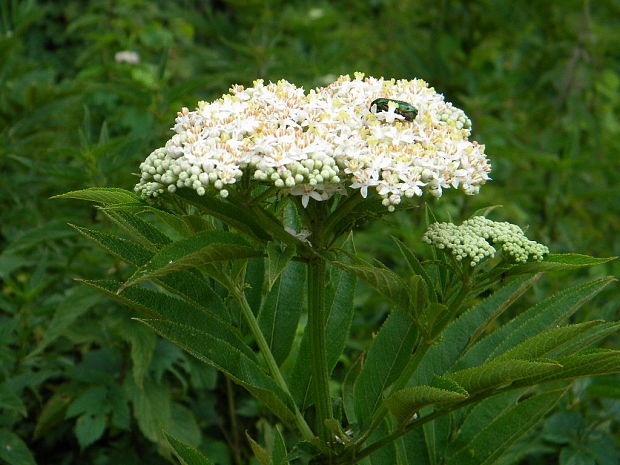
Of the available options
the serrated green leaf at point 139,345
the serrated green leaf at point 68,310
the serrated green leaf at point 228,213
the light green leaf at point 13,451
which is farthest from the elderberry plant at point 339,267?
the light green leaf at point 13,451

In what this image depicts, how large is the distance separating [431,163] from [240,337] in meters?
0.59

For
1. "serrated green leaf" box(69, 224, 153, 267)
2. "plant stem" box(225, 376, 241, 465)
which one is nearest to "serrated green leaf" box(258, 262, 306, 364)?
"serrated green leaf" box(69, 224, 153, 267)

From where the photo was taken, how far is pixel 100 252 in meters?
2.41

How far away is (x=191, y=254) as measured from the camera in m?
1.17

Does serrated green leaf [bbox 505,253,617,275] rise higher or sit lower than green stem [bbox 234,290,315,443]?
higher

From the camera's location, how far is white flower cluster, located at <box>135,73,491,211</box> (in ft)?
4.14

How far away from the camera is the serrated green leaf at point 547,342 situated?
1.29m

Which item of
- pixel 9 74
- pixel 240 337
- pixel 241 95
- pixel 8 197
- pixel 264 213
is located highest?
pixel 241 95

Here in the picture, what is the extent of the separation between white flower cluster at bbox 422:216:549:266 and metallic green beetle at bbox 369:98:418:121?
0.24 meters

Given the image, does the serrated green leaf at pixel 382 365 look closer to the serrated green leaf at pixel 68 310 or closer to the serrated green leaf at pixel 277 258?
the serrated green leaf at pixel 277 258

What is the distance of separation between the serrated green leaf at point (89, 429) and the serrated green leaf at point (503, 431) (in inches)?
44.7

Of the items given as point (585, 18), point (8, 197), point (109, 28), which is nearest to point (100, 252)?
point (8, 197)

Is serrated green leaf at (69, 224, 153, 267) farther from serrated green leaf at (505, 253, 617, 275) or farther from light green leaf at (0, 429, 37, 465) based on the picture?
light green leaf at (0, 429, 37, 465)

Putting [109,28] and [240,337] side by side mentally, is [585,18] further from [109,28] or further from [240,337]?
[240,337]
